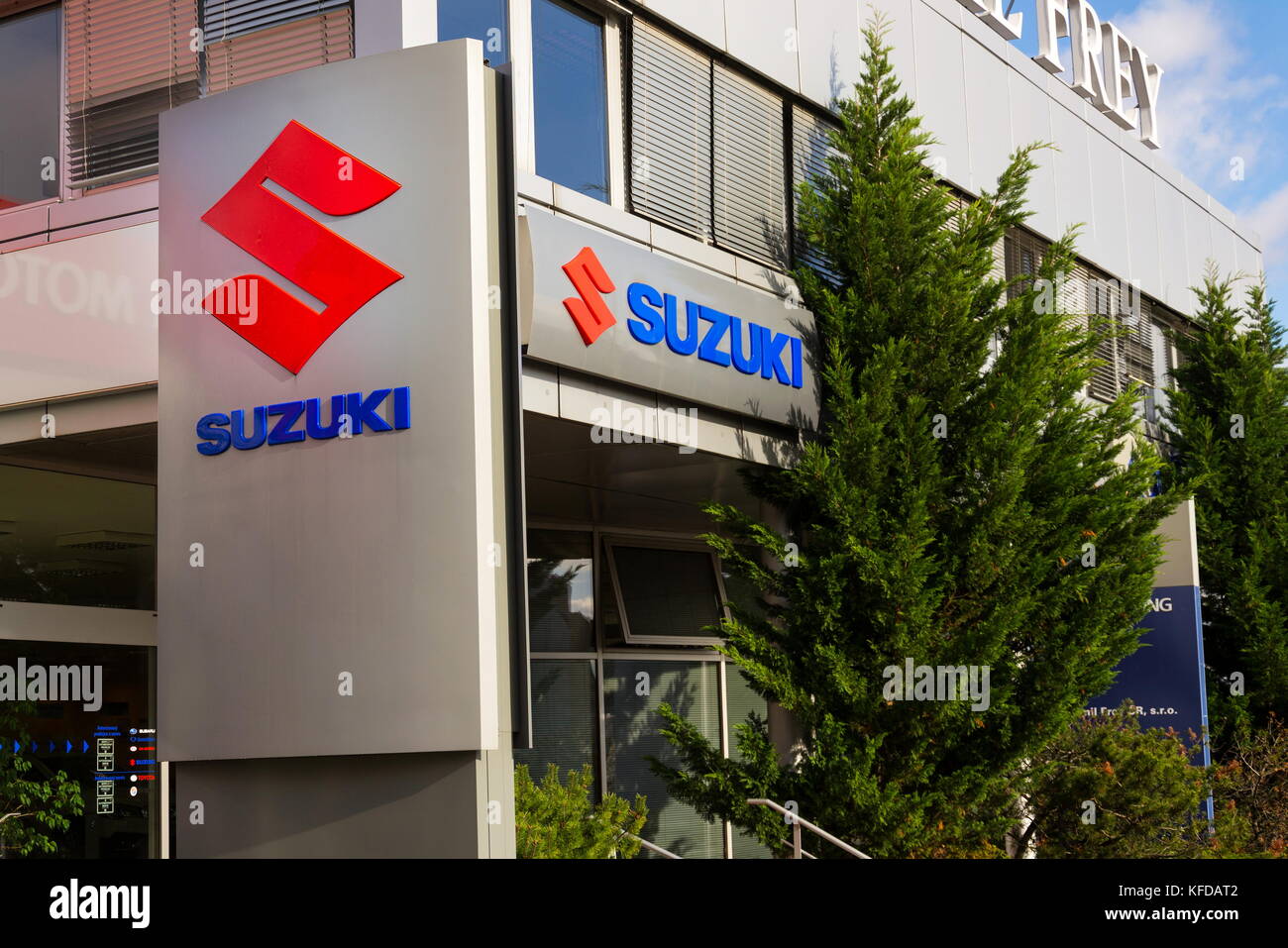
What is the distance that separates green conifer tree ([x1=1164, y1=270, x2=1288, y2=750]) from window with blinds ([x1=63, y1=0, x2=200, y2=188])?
1295cm

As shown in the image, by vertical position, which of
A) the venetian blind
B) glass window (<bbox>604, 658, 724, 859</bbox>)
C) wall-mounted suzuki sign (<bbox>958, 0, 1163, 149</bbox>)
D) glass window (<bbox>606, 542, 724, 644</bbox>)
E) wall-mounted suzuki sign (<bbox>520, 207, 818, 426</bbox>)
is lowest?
glass window (<bbox>604, 658, 724, 859</bbox>)

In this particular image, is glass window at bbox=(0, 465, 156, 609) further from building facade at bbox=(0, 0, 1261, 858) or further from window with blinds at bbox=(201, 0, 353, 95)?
window with blinds at bbox=(201, 0, 353, 95)

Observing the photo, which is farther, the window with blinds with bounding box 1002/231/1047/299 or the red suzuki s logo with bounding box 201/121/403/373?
the window with blinds with bounding box 1002/231/1047/299

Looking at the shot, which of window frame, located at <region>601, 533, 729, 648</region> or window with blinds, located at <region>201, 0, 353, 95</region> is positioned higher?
window with blinds, located at <region>201, 0, 353, 95</region>

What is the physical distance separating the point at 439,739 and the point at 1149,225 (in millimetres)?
16771

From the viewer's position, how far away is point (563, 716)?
14844mm

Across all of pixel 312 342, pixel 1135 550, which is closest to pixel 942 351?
pixel 1135 550

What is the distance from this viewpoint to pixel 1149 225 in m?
21.6

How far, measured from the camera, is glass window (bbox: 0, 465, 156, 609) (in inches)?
444

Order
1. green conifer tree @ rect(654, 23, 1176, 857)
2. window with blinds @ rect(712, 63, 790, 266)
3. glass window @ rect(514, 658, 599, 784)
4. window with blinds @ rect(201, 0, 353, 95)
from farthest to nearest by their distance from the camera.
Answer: glass window @ rect(514, 658, 599, 784) < window with blinds @ rect(712, 63, 790, 266) < green conifer tree @ rect(654, 23, 1176, 857) < window with blinds @ rect(201, 0, 353, 95)

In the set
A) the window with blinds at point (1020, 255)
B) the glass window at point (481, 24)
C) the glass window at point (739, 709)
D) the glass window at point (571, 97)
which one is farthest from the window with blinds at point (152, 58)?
the window with blinds at point (1020, 255)

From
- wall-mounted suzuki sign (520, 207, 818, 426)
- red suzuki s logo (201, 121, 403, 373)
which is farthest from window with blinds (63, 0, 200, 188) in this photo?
wall-mounted suzuki sign (520, 207, 818, 426)

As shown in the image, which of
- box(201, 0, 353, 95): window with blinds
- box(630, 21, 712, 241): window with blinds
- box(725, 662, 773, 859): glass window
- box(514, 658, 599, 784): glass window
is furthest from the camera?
box(725, 662, 773, 859): glass window
